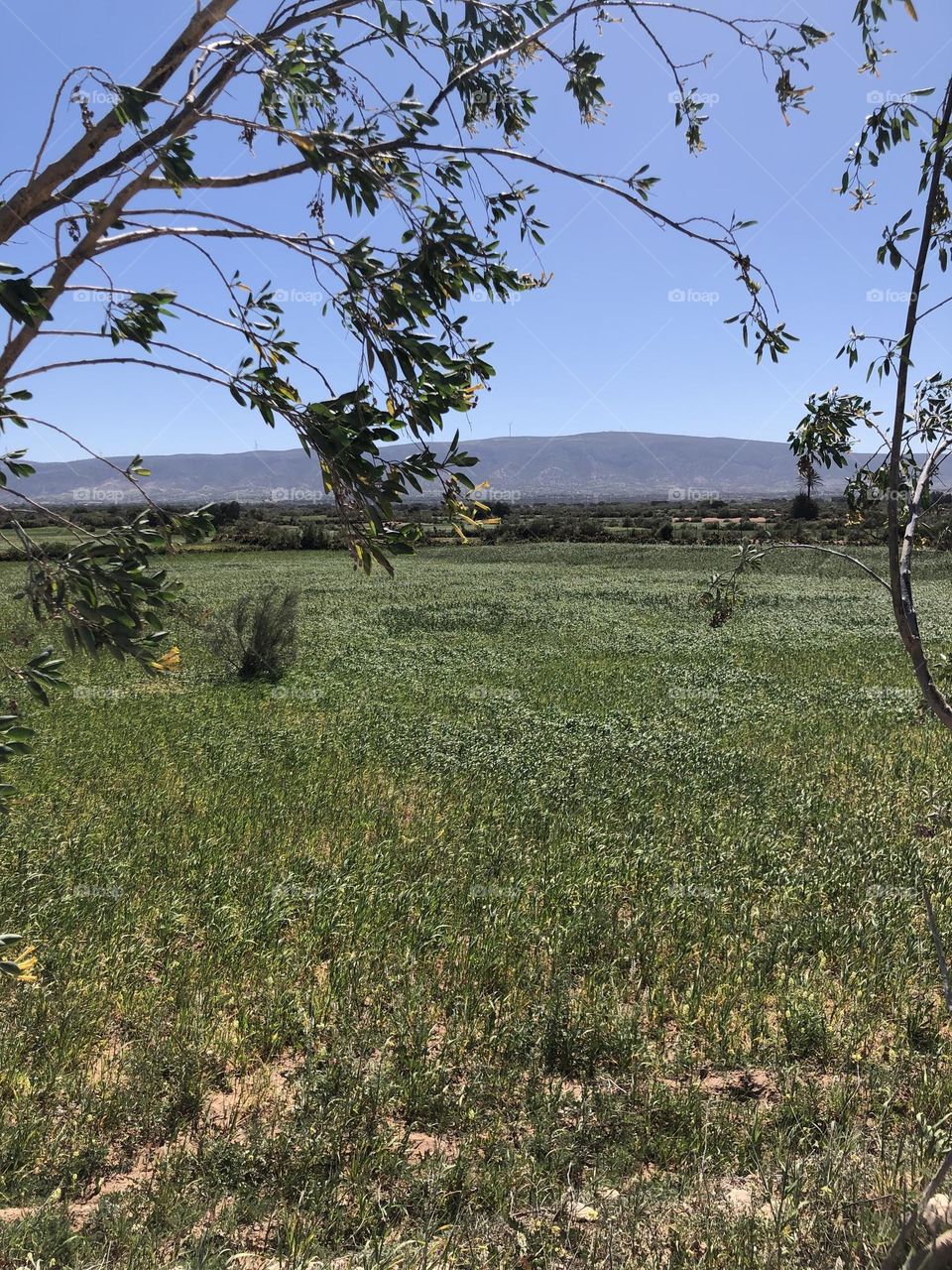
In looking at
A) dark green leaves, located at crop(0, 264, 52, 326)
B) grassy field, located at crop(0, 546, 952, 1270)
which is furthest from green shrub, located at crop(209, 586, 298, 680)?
dark green leaves, located at crop(0, 264, 52, 326)

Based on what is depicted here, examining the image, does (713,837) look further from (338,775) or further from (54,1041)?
(54,1041)

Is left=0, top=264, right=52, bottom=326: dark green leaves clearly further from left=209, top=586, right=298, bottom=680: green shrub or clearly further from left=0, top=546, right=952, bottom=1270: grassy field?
left=209, top=586, right=298, bottom=680: green shrub

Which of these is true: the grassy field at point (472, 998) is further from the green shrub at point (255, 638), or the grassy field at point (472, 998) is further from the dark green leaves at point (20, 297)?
the green shrub at point (255, 638)

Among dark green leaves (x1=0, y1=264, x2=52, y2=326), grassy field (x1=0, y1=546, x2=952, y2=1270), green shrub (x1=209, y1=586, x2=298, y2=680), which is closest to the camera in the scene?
dark green leaves (x1=0, y1=264, x2=52, y2=326)

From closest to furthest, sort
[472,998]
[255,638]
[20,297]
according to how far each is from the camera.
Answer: [20,297] → [472,998] → [255,638]

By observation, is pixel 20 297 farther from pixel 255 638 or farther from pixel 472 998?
pixel 255 638

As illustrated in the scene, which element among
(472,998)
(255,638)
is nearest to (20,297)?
(472,998)

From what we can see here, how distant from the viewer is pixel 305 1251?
3018 mm

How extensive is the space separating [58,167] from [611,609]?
96.8ft

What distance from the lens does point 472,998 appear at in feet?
16.6

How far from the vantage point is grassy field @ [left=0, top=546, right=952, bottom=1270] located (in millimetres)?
3246

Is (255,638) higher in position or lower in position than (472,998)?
higher

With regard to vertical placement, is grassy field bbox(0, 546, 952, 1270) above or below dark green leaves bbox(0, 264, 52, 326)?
below

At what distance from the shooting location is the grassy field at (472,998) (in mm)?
3246
